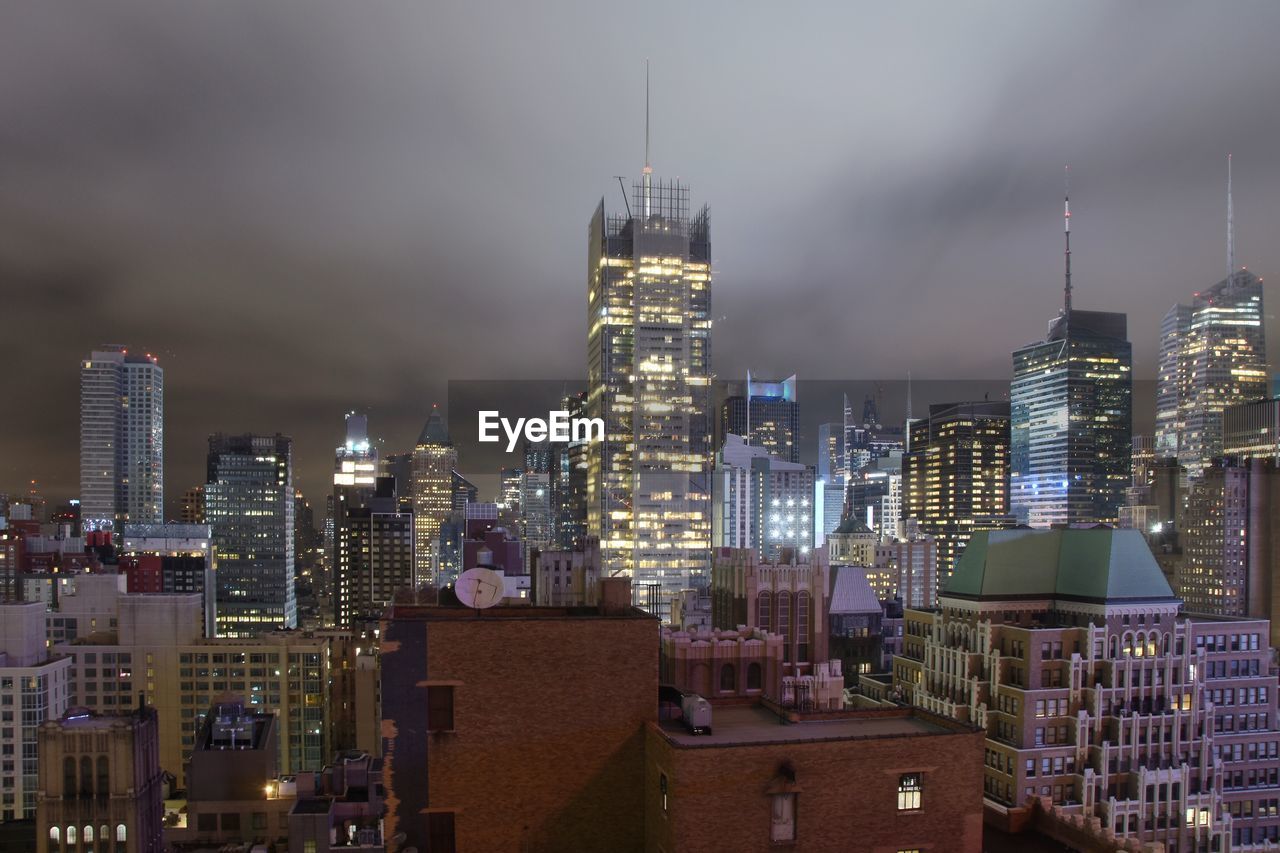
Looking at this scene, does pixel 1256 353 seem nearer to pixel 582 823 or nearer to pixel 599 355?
pixel 599 355

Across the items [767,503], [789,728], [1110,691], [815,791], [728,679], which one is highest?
[789,728]

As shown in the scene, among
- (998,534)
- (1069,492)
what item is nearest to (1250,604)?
(998,534)

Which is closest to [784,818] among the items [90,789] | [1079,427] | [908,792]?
[908,792]

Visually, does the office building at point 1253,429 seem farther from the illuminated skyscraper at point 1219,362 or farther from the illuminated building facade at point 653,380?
the illuminated building facade at point 653,380

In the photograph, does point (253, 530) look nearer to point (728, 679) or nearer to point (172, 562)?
point (172, 562)

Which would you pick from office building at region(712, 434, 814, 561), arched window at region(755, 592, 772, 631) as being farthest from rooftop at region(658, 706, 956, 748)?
office building at region(712, 434, 814, 561)

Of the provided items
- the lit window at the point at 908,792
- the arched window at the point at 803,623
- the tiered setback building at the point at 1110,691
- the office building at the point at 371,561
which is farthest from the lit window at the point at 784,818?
the office building at the point at 371,561
